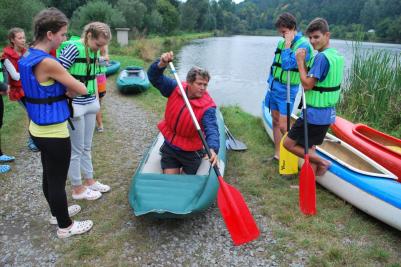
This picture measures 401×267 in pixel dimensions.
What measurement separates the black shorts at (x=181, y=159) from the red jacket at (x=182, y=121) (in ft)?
0.25

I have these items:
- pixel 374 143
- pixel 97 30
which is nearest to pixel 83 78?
pixel 97 30

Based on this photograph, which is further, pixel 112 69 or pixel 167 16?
pixel 167 16

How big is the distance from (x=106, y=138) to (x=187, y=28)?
56.7 m

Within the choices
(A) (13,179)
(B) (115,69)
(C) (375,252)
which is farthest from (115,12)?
(C) (375,252)

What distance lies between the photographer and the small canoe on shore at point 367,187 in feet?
9.48

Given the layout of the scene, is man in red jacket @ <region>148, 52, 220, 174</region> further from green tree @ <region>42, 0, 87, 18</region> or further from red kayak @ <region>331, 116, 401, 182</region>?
green tree @ <region>42, 0, 87, 18</region>

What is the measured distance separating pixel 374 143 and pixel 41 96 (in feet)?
12.2

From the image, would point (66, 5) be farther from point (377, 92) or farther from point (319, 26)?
point (319, 26)

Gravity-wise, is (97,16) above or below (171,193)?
above

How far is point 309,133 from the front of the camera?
10.6ft

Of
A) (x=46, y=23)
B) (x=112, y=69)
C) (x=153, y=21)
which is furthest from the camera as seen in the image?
(x=153, y=21)

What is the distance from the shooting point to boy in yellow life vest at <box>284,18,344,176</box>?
2936 millimetres

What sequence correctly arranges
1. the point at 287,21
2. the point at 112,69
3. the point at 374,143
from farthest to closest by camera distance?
1. the point at 112,69
2. the point at 374,143
3. the point at 287,21

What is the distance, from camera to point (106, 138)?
503 cm
